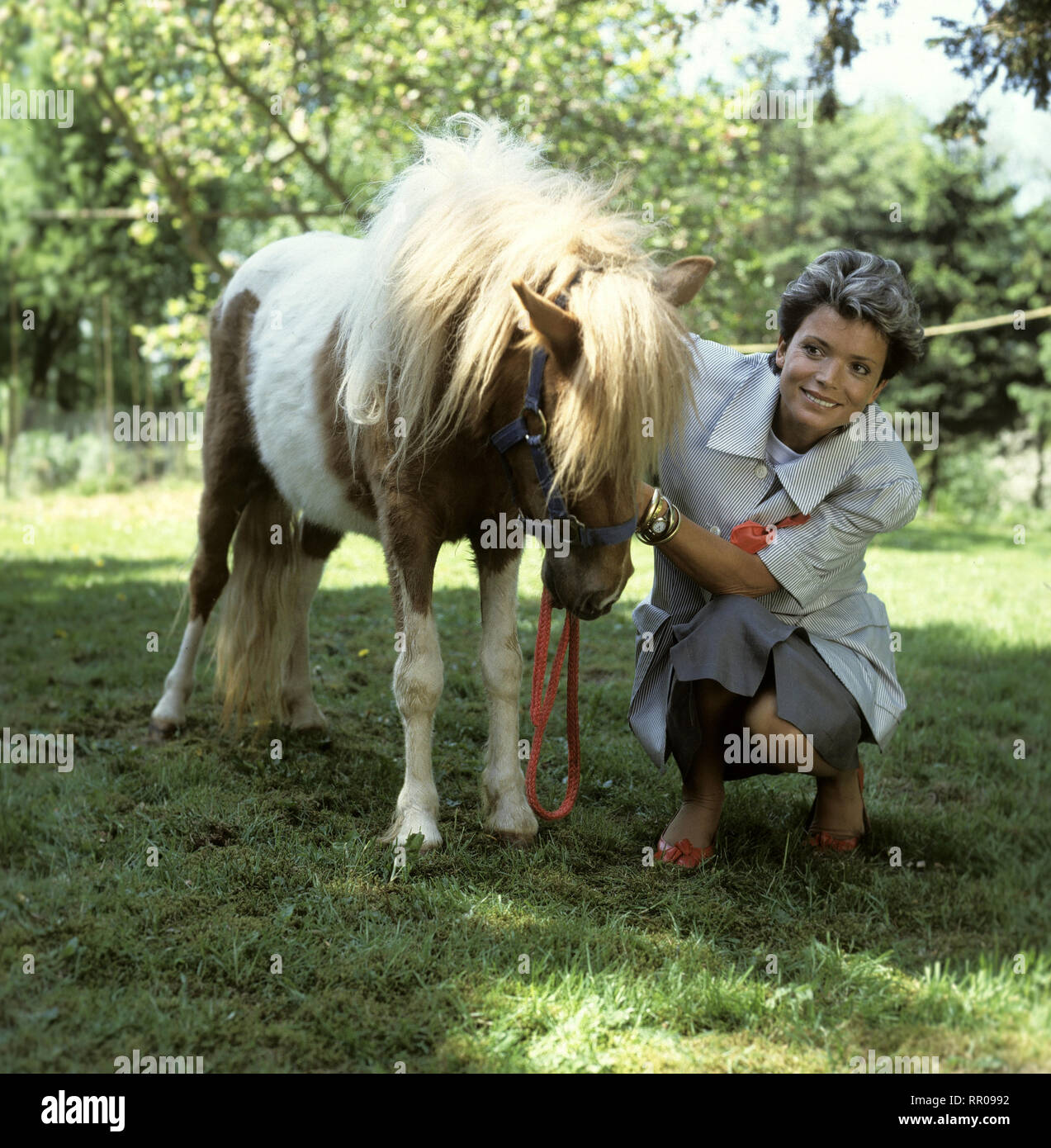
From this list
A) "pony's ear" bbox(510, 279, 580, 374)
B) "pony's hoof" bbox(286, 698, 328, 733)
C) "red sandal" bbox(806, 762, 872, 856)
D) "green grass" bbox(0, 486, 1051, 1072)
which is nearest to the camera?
"green grass" bbox(0, 486, 1051, 1072)

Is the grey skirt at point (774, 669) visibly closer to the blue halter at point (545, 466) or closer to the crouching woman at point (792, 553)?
the crouching woman at point (792, 553)

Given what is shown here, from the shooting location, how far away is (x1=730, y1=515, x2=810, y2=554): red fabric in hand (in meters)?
3.14

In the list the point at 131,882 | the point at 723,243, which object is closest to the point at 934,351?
the point at 723,243

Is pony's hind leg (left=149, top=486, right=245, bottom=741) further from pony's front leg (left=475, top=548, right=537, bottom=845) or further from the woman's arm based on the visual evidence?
the woman's arm

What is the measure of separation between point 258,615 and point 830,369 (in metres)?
2.53

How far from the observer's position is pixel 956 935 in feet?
8.37

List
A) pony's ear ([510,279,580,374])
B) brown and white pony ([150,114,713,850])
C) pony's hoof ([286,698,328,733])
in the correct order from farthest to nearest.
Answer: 1. pony's hoof ([286,698,328,733])
2. brown and white pony ([150,114,713,850])
3. pony's ear ([510,279,580,374])

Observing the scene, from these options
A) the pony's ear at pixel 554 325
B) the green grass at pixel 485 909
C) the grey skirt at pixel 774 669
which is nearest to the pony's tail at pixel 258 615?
the green grass at pixel 485 909

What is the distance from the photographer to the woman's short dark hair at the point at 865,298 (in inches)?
116

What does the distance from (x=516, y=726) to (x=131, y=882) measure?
1.28 metres

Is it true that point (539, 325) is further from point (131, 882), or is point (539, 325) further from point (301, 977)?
point (131, 882)

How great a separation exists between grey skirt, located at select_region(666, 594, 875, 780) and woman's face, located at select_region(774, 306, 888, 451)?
2.02ft

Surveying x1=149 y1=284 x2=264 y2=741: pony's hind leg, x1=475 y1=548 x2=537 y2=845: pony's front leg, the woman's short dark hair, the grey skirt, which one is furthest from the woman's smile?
x1=149 y1=284 x2=264 y2=741: pony's hind leg

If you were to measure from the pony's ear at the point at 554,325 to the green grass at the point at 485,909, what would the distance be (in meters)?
1.13
